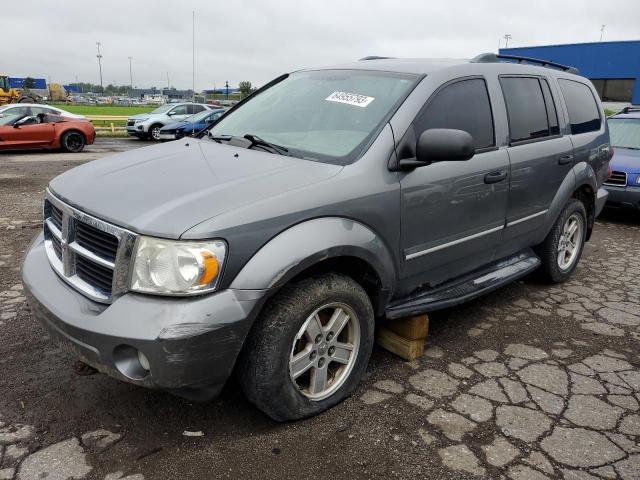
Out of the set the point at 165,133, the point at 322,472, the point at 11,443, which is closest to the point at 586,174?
the point at 322,472

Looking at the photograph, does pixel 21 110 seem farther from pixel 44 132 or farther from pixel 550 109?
pixel 550 109

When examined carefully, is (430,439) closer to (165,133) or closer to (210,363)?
(210,363)

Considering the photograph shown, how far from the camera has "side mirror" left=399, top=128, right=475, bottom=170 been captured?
2.71 m

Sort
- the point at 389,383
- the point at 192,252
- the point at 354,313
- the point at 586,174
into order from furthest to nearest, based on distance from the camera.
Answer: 1. the point at 586,174
2. the point at 389,383
3. the point at 354,313
4. the point at 192,252

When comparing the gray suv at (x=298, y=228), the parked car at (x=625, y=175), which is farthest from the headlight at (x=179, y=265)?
the parked car at (x=625, y=175)

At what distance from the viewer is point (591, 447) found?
252cm

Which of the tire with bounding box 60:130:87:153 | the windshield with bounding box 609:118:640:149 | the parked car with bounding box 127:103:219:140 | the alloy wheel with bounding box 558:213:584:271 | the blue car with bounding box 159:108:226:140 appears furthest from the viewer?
the parked car with bounding box 127:103:219:140

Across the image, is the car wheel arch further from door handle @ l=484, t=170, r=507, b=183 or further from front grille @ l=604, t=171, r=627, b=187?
front grille @ l=604, t=171, r=627, b=187

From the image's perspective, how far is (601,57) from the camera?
33.8m

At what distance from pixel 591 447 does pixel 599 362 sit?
1027mm

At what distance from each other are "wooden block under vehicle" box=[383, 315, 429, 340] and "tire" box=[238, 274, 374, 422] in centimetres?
44

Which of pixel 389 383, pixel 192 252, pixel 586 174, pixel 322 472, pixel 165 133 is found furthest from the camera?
pixel 165 133

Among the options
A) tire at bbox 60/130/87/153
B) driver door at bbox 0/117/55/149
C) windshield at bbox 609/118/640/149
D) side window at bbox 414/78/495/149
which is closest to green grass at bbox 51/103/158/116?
tire at bbox 60/130/87/153

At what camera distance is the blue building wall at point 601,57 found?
106ft
